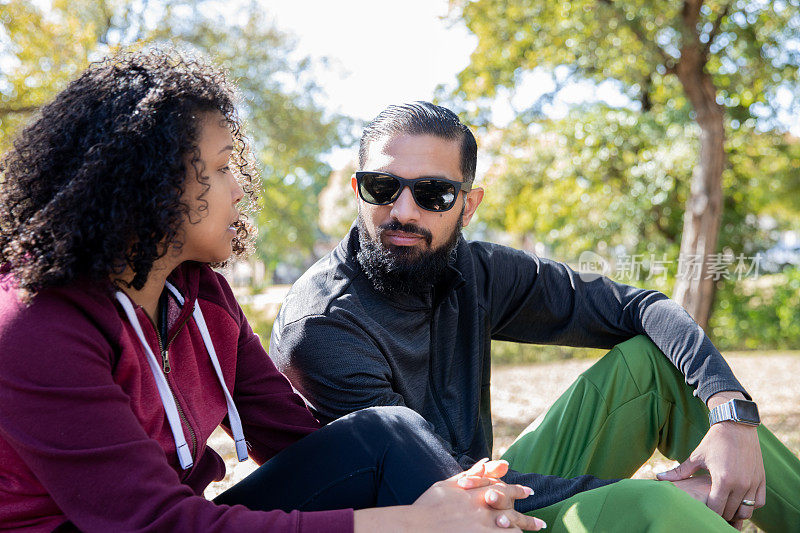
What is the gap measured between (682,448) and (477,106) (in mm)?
6302

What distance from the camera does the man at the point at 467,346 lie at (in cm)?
231

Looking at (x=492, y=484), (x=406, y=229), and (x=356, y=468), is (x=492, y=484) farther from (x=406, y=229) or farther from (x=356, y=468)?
(x=406, y=229)

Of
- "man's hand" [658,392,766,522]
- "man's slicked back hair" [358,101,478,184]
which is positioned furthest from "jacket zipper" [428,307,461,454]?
"man's hand" [658,392,766,522]

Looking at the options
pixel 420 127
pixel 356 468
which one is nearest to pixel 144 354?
pixel 356 468

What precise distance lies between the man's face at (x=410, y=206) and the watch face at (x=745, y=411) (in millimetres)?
1179

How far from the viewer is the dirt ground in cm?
474

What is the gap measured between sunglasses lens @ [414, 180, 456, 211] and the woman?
86cm

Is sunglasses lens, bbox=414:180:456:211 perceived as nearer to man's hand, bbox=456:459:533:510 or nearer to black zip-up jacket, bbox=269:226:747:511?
black zip-up jacket, bbox=269:226:747:511

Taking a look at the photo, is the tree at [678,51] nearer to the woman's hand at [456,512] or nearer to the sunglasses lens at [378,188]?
the sunglasses lens at [378,188]

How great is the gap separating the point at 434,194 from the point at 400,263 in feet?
1.01

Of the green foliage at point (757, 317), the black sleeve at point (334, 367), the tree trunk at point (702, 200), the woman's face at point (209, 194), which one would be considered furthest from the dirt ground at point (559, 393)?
the woman's face at point (209, 194)

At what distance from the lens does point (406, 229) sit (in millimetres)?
2656

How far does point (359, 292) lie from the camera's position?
8.17ft

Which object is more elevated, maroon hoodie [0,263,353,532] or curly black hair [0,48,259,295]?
curly black hair [0,48,259,295]
